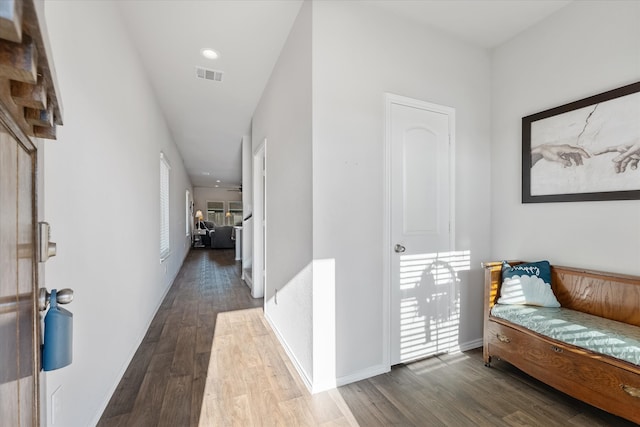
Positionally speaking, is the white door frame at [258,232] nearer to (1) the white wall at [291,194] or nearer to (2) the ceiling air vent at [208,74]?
(1) the white wall at [291,194]

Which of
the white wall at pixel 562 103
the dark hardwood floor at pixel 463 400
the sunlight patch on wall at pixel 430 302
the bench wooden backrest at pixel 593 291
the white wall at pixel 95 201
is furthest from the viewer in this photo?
the sunlight patch on wall at pixel 430 302

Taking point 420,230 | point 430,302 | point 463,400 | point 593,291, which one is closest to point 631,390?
point 593,291

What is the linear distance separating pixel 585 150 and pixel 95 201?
11.2 feet

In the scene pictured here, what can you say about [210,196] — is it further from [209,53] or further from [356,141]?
[356,141]

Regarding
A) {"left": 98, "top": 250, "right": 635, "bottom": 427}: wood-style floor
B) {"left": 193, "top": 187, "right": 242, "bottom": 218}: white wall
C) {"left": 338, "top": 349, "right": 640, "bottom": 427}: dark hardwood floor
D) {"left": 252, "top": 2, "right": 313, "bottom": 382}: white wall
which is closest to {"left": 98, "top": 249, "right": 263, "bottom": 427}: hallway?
{"left": 98, "top": 250, "right": 635, "bottom": 427}: wood-style floor

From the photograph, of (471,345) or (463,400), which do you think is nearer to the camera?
(463,400)

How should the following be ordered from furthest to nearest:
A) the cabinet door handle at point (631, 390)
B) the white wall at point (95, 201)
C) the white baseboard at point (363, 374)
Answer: the white baseboard at point (363, 374)
the cabinet door handle at point (631, 390)
the white wall at point (95, 201)

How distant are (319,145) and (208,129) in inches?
152

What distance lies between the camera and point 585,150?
207cm

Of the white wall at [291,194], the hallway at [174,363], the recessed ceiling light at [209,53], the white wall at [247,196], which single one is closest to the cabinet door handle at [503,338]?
the white wall at [291,194]

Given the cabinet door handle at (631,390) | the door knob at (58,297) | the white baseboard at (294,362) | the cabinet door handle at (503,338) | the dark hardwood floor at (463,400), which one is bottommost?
the dark hardwood floor at (463,400)

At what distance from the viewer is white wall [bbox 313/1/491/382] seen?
6.43 feet

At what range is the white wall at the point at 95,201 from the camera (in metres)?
1.27

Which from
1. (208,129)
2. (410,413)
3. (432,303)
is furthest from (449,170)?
(208,129)
